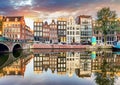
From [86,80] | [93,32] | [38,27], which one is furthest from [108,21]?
[86,80]

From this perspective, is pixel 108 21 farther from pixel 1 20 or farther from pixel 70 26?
pixel 1 20

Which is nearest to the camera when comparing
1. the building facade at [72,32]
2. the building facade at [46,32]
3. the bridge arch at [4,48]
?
the bridge arch at [4,48]

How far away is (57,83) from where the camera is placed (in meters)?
17.0

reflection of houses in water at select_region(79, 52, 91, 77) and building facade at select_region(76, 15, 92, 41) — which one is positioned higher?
building facade at select_region(76, 15, 92, 41)

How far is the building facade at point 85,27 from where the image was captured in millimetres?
90438

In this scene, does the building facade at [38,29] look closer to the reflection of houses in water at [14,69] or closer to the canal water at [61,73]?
the canal water at [61,73]

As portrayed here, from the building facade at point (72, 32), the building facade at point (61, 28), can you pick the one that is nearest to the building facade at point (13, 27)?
the building facade at point (61, 28)

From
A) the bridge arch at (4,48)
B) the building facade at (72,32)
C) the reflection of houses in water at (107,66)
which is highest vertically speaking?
the building facade at (72,32)

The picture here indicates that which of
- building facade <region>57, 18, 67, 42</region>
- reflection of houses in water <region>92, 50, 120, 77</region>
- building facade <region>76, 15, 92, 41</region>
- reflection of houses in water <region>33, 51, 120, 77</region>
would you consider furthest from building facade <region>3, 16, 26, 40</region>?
reflection of houses in water <region>92, 50, 120, 77</region>

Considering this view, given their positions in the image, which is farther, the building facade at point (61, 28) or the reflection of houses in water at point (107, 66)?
the building facade at point (61, 28)

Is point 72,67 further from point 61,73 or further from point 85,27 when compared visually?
point 85,27

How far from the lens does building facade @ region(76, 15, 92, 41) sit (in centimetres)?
9044

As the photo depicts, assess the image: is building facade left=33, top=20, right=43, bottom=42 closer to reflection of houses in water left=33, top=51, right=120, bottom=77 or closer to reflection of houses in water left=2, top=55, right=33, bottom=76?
reflection of houses in water left=33, top=51, right=120, bottom=77

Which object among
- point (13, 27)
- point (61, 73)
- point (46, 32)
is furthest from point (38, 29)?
point (61, 73)
